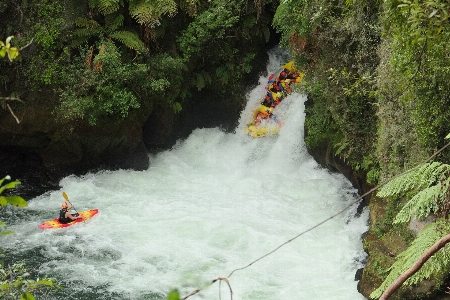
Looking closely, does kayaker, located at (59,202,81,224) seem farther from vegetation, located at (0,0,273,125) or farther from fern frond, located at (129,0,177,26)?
fern frond, located at (129,0,177,26)

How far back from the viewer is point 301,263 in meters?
9.00

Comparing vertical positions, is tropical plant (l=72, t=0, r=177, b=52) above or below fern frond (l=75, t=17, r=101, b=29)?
below

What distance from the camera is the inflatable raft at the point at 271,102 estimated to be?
13820 mm

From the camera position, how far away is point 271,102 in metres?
14.0

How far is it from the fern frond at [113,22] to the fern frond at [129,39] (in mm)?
128

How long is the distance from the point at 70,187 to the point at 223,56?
4.83 metres

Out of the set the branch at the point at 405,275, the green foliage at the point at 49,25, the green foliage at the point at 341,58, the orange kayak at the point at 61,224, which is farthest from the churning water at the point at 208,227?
the branch at the point at 405,275

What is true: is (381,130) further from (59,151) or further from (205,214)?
(59,151)

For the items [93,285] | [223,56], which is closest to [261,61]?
[223,56]

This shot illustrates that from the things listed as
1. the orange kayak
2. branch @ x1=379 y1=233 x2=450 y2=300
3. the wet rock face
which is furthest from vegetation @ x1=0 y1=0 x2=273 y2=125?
branch @ x1=379 y1=233 x2=450 y2=300

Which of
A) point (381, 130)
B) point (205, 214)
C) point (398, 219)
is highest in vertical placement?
point (205, 214)

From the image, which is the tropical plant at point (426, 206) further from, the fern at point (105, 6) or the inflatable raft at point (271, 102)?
the inflatable raft at point (271, 102)

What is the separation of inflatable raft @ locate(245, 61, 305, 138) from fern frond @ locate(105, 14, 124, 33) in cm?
427

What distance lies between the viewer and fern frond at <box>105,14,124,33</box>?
1159 centimetres
